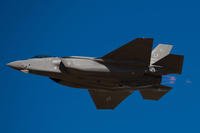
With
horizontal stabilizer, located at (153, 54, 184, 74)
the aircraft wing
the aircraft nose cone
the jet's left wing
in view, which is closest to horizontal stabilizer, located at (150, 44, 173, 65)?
horizontal stabilizer, located at (153, 54, 184, 74)

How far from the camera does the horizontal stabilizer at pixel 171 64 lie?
39.0 meters

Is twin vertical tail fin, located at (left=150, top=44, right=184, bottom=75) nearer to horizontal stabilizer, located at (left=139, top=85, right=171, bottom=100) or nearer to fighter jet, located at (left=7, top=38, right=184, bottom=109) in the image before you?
fighter jet, located at (left=7, top=38, right=184, bottom=109)

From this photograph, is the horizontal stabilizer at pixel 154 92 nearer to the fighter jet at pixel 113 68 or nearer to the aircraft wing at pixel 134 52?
the fighter jet at pixel 113 68

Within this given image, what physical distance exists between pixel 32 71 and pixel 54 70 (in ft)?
6.78

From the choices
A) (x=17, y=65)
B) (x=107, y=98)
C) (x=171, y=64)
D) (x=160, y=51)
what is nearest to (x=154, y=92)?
(x=160, y=51)

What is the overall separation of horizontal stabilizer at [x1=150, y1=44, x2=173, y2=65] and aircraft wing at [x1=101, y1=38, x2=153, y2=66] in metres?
3.65

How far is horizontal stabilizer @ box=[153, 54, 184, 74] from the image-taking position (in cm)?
3903

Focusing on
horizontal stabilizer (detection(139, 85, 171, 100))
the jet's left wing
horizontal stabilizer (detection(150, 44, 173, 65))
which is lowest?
the jet's left wing

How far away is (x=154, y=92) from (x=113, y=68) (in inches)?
258

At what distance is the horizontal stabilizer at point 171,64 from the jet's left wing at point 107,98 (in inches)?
277

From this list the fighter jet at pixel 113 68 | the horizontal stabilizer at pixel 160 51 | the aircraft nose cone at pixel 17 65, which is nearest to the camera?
the fighter jet at pixel 113 68


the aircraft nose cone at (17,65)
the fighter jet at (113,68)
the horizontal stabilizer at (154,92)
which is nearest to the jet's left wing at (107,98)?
the horizontal stabilizer at (154,92)

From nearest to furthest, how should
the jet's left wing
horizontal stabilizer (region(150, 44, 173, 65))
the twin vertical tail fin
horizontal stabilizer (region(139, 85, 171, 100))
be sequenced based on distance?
the twin vertical tail fin, horizontal stabilizer (region(139, 85, 171, 100)), horizontal stabilizer (region(150, 44, 173, 65)), the jet's left wing

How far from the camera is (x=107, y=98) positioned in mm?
45625
